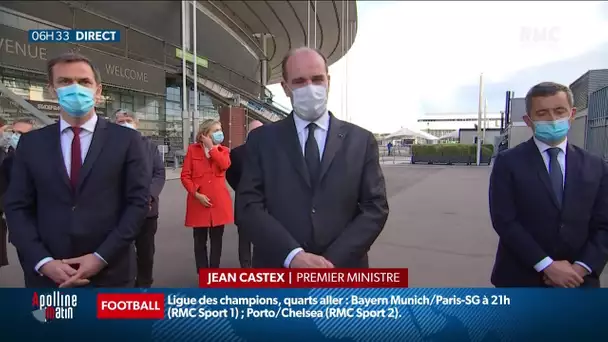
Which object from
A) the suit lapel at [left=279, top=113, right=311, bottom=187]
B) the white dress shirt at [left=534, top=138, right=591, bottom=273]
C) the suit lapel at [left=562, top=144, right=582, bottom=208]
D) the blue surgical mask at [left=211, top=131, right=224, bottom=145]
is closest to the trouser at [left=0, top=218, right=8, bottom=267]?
the blue surgical mask at [left=211, top=131, right=224, bottom=145]

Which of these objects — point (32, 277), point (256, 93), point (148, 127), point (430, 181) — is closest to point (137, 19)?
point (256, 93)

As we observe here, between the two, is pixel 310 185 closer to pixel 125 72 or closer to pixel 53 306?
pixel 53 306

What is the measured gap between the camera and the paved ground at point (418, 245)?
3.31 metres

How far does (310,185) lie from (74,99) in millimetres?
1228

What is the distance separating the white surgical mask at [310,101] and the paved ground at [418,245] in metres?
2.04

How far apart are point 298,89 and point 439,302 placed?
1268 millimetres

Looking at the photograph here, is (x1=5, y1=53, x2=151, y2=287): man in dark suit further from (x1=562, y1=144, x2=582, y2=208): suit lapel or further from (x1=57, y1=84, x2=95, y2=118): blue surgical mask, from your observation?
(x1=562, y1=144, x2=582, y2=208): suit lapel

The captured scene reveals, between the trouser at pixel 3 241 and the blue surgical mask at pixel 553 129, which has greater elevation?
the blue surgical mask at pixel 553 129

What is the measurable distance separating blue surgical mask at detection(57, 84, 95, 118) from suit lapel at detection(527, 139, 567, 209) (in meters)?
2.25

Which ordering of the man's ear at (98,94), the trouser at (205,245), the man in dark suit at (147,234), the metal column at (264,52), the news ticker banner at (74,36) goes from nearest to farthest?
the man's ear at (98,94) < the news ticker banner at (74,36) < the man in dark suit at (147,234) < the trouser at (205,245) < the metal column at (264,52)

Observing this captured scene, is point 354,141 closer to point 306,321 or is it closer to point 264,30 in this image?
point 306,321

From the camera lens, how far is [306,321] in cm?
176

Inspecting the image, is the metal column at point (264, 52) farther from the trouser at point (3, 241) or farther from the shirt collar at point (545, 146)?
the shirt collar at point (545, 146)

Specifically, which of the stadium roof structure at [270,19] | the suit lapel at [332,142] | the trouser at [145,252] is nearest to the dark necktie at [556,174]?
the suit lapel at [332,142]
